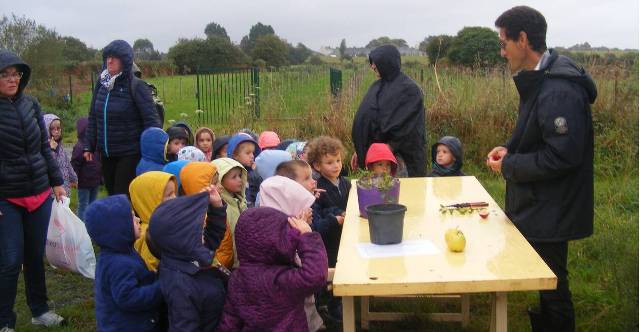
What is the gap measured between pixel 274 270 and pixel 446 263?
2.27 feet

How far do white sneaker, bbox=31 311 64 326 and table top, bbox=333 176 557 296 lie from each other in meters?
2.14

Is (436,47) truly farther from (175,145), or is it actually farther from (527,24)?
(527,24)

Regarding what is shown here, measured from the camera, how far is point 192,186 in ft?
11.0

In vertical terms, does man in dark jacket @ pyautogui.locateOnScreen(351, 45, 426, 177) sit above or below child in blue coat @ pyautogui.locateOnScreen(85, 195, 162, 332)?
above

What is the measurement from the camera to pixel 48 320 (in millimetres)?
4047

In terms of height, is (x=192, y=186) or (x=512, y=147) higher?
(x=512, y=147)

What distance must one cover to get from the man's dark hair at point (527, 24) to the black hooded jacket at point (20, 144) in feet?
9.04

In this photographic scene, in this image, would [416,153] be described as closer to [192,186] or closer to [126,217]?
[192,186]

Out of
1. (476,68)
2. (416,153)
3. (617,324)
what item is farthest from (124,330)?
(476,68)

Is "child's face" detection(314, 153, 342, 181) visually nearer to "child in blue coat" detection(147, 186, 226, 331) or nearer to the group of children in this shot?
the group of children

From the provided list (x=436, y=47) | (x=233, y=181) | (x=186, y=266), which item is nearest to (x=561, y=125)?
(x=186, y=266)

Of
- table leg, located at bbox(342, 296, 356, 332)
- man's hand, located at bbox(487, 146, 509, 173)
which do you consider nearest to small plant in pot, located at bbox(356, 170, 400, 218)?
man's hand, located at bbox(487, 146, 509, 173)

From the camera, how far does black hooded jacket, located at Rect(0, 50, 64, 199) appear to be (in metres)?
3.67

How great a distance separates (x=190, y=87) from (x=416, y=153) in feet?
50.0
